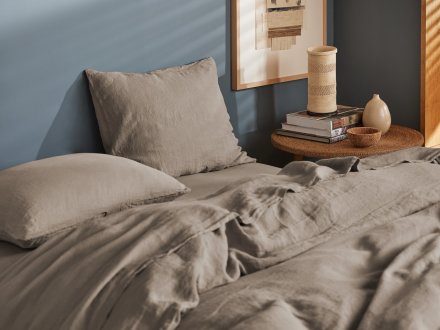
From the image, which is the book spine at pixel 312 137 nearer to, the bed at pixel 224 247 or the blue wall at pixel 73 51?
the blue wall at pixel 73 51

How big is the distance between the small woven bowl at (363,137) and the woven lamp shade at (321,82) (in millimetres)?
219

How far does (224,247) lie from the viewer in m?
2.19

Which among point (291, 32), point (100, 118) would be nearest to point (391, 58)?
point (291, 32)

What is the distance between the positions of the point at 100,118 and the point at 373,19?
163 cm

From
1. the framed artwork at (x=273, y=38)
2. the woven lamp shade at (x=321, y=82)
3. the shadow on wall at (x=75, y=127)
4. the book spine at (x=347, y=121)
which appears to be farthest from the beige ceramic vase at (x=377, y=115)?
the shadow on wall at (x=75, y=127)

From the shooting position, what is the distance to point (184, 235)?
217 cm

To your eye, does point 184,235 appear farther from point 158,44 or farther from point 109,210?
point 158,44

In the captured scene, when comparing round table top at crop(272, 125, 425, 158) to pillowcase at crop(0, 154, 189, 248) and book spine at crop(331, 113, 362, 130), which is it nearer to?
book spine at crop(331, 113, 362, 130)

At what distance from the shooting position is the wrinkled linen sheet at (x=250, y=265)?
192 cm

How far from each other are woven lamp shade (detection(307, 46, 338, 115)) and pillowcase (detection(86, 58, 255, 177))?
655mm

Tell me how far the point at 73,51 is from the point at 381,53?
1.69 m

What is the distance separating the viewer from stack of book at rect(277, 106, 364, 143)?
3854 mm

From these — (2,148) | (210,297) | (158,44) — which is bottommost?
(210,297)

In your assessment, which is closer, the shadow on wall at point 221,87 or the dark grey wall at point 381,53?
the shadow on wall at point 221,87
